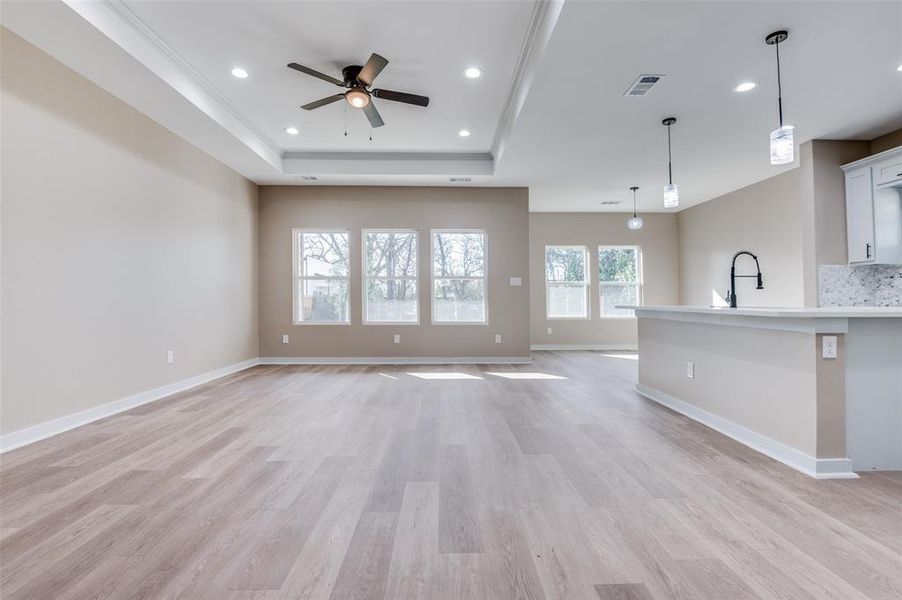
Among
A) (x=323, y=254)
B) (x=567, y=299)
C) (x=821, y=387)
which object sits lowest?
(x=821, y=387)

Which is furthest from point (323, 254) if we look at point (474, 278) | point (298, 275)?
point (474, 278)

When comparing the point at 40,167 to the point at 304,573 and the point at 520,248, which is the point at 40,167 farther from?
the point at 520,248

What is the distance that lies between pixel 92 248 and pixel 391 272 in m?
3.81

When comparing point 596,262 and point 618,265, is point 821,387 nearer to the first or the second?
point 596,262

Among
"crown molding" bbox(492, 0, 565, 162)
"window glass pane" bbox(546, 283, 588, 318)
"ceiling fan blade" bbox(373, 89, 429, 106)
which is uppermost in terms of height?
"crown molding" bbox(492, 0, 565, 162)

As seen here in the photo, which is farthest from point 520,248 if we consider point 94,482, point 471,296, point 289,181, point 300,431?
point 94,482

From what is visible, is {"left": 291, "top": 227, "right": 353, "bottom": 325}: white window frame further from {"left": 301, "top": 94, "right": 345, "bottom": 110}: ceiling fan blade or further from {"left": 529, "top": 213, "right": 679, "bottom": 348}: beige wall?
{"left": 529, "top": 213, "right": 679, "bottom": 348}: beige wall

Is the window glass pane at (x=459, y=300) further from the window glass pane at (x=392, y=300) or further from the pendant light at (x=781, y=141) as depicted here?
the pendant light at (x=781, y=141)

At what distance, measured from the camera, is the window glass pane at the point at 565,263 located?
8.34 meters

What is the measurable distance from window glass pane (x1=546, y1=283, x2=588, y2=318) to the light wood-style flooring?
5082 mm

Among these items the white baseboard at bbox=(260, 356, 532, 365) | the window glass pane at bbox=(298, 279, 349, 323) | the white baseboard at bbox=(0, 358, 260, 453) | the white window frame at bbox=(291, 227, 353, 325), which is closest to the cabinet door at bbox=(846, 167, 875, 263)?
the white baseboard at bbox=(260, 356, 532, 365)

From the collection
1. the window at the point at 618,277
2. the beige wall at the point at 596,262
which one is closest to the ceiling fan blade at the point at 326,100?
the beige wall at the point at 596,262

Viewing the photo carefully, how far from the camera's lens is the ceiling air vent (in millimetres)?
3211

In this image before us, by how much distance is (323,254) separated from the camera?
6562 mm
